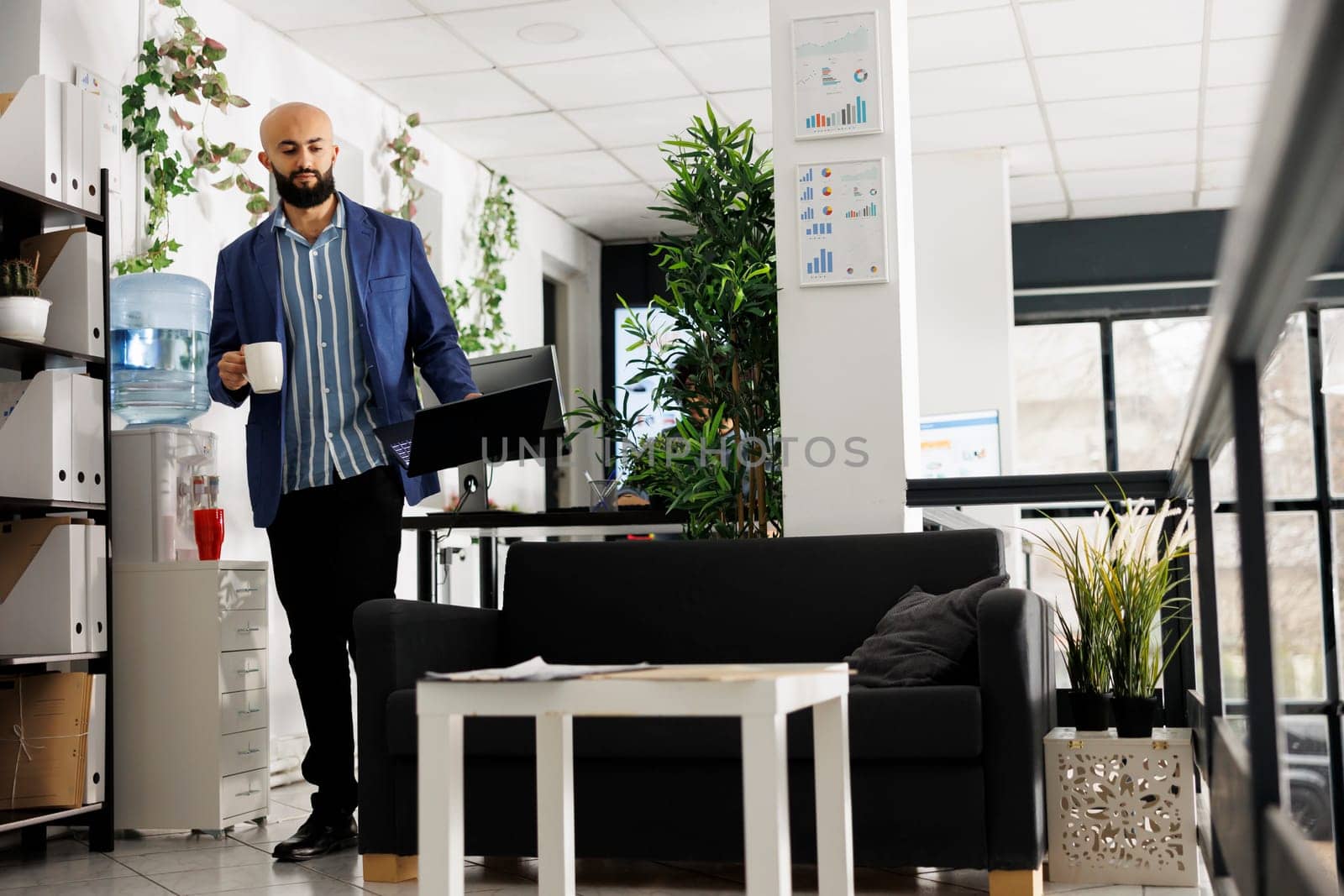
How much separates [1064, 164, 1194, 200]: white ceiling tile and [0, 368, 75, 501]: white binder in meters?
5.67

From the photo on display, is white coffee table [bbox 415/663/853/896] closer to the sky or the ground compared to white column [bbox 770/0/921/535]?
closer to the ground

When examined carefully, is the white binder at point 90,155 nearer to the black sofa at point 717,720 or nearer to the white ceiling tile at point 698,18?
the black sofa at point 717,720

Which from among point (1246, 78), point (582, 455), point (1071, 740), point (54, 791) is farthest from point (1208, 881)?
point (582, 455)

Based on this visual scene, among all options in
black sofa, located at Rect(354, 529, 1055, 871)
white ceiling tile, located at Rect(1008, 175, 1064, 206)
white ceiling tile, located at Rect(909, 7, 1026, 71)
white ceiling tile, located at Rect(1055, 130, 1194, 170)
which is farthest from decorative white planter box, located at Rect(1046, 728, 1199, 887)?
white ceiling tile, located at Rect(1008, 175, 1064, 206)

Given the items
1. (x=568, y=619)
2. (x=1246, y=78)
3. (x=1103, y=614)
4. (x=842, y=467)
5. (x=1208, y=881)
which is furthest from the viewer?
(x=1246, y=78)

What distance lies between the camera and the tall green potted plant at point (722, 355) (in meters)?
3.84

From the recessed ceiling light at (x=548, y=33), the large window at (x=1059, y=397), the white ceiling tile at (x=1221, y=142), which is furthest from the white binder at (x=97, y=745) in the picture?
the large window at (x=1059, y=397)

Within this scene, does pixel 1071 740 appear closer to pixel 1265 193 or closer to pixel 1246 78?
pixel 1265 193

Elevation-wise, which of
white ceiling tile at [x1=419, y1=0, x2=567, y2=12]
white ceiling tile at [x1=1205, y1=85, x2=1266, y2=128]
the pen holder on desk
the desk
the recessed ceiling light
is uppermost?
white ceiling tile at [x1=419, y1=0, x2=567, y2=12]

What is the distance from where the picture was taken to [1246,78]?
6.08 m

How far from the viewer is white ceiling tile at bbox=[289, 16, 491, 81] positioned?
17.6ft

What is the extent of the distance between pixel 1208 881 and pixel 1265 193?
87.5 inches

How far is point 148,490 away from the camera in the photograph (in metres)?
3.70

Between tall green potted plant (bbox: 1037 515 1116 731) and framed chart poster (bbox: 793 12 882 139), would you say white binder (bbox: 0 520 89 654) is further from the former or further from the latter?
tall green potted plant (bbox: 1037 515 1116 731)
